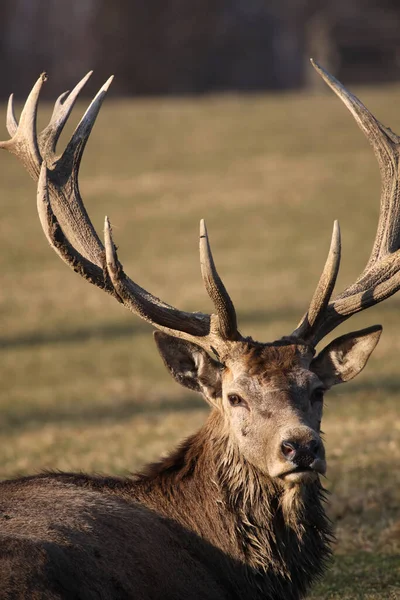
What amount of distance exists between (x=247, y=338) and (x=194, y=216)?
2460 cm

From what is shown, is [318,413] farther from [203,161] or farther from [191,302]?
[203,161]

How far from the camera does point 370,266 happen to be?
7.29 m

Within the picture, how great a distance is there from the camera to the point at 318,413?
6441 millimetres

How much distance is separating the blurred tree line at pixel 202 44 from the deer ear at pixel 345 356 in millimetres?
46554

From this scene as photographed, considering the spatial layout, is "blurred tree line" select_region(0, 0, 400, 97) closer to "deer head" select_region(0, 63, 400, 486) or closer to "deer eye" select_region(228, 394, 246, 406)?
"deer head" select_region(0, 63, 400, 486)

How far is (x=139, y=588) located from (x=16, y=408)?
410 inches

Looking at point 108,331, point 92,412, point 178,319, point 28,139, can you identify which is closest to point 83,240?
point 28,139

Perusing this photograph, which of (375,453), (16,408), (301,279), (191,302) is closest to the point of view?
(375,453)

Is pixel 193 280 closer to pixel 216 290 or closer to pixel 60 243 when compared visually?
pixel 60 243

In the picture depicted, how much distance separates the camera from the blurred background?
12.1 meters

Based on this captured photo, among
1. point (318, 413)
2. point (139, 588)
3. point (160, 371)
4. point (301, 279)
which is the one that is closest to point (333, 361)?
point (318, 413)

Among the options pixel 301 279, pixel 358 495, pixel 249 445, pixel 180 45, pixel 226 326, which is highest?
pixel 180 45

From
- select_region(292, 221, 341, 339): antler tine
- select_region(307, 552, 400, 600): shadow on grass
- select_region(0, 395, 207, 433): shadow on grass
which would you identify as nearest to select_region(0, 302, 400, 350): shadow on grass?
select_region(0, 395, 207, 433): shadow on grass

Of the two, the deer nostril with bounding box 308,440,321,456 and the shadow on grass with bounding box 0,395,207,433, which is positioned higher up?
the shadow on grass with bounding box 0,395,207,433
